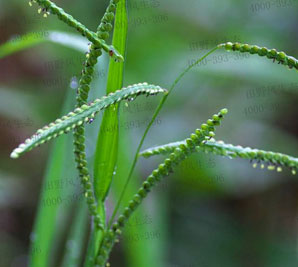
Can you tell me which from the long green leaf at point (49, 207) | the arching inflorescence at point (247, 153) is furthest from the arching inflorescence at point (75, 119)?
the long green leaf at point (49, 207)

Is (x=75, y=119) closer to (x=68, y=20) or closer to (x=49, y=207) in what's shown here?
(x=68, y=20)

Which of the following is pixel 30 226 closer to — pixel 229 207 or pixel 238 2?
pixel 229 207

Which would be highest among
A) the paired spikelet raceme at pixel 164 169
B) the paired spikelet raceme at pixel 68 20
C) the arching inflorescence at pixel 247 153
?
the paired spikelet raceme at pixel 68 20

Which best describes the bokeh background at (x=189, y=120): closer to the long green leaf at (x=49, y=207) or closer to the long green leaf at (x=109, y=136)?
the long green leaf at (x=49, y=207)

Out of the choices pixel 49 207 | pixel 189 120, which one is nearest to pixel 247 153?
pixel 49 207

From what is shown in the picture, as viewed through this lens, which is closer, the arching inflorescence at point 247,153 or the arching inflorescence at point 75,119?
the arching inflorescence at point 75,119

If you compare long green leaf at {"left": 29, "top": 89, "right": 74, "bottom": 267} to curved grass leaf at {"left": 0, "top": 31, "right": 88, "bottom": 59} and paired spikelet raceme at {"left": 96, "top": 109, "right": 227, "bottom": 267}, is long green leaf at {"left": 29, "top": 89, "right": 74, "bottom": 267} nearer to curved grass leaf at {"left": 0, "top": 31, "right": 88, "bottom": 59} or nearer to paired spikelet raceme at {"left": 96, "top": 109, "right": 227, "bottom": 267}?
curved grass leaf at {"left": 0, "top": 31, "right": 88, "bottom": 59}
